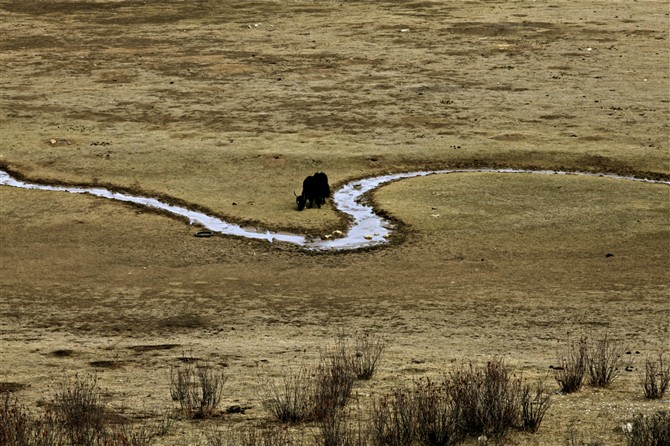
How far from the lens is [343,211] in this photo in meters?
20.8

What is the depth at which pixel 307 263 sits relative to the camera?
1806 centimetres

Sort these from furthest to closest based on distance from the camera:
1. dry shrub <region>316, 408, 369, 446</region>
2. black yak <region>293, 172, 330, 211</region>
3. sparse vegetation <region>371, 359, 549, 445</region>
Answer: black yak <region>293, 172, 330, 211</region> → sparse vegetation <region>371, 359, 549, 445</region> → dry shrub <region>316, 408, 369, 446</region>

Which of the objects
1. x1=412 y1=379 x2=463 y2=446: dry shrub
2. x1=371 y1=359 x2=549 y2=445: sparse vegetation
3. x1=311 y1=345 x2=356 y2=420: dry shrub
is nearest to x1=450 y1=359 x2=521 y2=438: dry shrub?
x1=371 y1=359 x2=549 y2=445: sparse vegetation

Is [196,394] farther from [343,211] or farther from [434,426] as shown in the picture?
[343,211]

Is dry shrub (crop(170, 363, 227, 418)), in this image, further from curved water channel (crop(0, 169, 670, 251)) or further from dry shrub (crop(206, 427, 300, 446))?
curved water channel (crop(0, 169, 670, 251))

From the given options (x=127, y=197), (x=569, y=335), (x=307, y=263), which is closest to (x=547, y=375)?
(x=569, y=335)

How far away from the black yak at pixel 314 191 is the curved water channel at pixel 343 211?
19.3 inches

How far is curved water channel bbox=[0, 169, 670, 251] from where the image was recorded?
19172 mm

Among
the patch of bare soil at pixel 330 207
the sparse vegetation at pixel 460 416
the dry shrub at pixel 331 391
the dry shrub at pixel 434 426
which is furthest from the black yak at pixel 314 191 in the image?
the dry shrub at pixel 434 426

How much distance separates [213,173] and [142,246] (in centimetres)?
486

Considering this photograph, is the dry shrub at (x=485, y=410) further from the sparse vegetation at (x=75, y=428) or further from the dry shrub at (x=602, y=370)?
the sparse vegetation at (x=75, y=428)

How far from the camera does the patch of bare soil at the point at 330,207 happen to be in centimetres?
1373

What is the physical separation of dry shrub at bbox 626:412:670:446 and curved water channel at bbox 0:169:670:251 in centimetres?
966

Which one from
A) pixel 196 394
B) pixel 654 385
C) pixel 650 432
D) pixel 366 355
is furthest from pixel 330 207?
pixel 650 432
